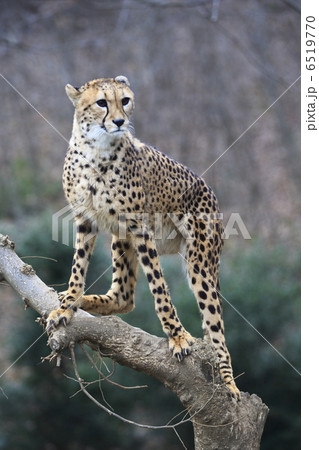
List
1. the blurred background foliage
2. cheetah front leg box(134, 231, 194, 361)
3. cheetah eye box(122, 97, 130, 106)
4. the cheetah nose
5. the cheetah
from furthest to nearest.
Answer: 1. the blurred background foliage
2. cheetah front leg box(134, 231, 194, 361)
3. the cheetah
4. cheetah eye box(122, 97, 130, 106)
5. the cheetah nose

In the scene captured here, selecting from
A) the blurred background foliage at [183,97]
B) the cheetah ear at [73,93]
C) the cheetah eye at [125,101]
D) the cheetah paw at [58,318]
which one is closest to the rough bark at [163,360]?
the cheetah paw at [58,318]

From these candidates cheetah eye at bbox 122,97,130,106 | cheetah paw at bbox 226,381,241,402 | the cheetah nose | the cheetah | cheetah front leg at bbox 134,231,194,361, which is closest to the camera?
the cheetah nose

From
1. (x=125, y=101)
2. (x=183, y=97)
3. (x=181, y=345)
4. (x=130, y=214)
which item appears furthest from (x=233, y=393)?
(x=183, y=97)

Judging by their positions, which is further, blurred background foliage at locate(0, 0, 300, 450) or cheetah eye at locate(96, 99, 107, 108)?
blurred background foliage at locate(0, 0, 300, 450)

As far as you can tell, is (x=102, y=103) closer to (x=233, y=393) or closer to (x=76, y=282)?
(x=76, y=282)

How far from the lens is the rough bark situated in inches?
248

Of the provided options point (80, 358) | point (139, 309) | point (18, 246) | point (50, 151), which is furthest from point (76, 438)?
point (50, 151)

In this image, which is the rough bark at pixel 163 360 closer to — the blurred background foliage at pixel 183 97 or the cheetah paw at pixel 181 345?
the cheetah paw at pixel 181 345

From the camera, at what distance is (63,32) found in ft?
67.6

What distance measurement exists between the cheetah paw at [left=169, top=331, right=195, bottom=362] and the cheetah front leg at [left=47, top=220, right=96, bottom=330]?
90 centimetres

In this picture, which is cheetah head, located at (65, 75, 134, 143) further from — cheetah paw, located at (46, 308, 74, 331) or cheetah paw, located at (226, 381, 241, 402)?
cheetah paw, located at (226, 381, 241, 402)

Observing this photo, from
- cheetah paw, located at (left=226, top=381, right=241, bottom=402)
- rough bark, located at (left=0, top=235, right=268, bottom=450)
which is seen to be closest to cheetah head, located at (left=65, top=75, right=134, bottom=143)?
rough bark, located at (left=0, top=235, right=268, bottom=450)

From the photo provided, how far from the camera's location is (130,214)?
6645mm

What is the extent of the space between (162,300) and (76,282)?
789 mm
